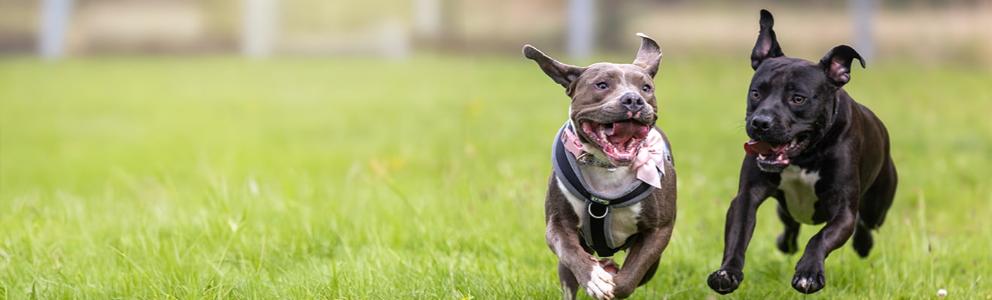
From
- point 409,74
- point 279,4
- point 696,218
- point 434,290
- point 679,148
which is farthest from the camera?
point 279,4

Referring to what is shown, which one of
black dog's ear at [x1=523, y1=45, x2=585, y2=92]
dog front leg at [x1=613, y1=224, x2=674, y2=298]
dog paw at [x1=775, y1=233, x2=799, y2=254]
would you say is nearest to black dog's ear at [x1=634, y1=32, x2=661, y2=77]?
black dog's ear at [x1=523, y1=45, x2=585, y2=92]

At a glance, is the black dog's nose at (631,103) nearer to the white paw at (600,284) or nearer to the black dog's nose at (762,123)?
the black dog's nose at (762,123)

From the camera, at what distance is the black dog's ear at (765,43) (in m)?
4.67

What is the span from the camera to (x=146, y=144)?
13.0 metres

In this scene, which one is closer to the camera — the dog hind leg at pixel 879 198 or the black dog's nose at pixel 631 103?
the black dog's nose at pixel 631 103

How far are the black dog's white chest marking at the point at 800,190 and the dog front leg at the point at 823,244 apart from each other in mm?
100

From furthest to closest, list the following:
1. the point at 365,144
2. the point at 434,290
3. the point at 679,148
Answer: the point at 365,144 → the point at 679,148 → the point at 434,290

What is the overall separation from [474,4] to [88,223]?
2126cm

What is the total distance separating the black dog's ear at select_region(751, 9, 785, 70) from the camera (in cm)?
467

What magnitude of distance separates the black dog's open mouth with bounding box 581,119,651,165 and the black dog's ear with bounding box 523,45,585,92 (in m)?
0.25

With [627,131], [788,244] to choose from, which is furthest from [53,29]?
[627,131]

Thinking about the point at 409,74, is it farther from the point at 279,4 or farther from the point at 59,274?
the point at 59,274

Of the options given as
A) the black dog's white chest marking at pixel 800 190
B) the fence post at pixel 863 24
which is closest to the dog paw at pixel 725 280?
the black dog's white chest marking at pixel 800 190

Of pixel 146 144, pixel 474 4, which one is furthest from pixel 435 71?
pixel 146 144
